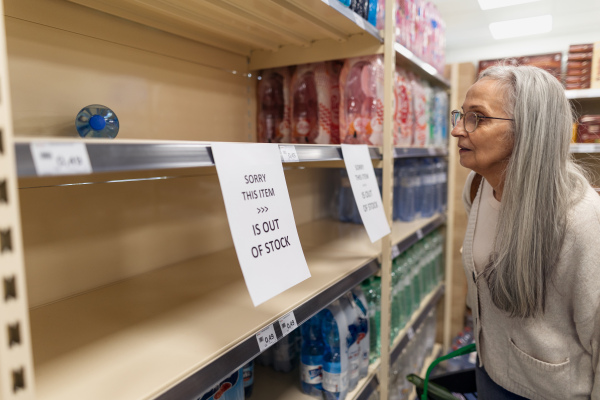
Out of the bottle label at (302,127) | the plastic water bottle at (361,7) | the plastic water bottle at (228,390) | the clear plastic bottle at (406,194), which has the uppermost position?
the plastic water bottle at (361,7)

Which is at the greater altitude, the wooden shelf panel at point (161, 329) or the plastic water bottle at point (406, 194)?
the plastic water bottle at point (406, 194)

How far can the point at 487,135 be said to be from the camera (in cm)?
129

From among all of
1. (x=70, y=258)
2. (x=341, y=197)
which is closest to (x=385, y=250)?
(x=341, y=197)

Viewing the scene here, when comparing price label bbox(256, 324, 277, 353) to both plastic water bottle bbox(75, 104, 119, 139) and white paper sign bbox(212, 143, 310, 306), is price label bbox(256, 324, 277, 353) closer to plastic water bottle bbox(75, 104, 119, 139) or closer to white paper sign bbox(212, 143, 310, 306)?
white paper sign bbox(212, 143, 310, 306)

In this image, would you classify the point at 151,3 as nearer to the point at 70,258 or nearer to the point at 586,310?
the point at 70,258

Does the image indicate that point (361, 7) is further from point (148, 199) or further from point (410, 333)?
point (410, 333)

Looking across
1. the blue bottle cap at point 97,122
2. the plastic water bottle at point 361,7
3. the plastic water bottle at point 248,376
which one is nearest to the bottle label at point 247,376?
the plastic water bottle at point 248,376

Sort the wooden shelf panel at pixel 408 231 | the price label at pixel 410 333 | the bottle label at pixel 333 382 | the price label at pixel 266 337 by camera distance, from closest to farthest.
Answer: the price label at pixel 266 337 < the bottle label at pixel 333 382 < the wooden shelf panel at pixel 408 231 < the price label at pixel 410 333

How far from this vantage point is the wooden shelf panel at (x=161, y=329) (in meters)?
0.75

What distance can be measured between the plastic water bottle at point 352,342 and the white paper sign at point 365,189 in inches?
13.5

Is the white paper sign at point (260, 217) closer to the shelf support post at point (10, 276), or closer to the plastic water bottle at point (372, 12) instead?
the shelf support post at point (10, 276)

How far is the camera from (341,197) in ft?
8.09

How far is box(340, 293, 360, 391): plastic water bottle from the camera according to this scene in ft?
4.94

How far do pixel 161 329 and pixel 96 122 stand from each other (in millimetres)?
541
